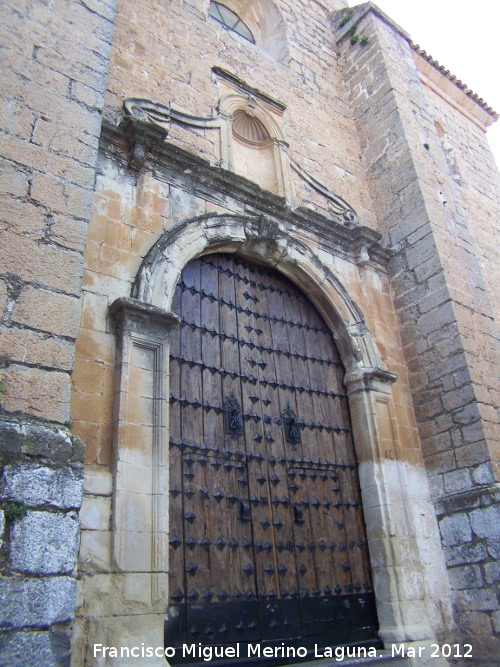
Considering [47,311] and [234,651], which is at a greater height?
[47,311]

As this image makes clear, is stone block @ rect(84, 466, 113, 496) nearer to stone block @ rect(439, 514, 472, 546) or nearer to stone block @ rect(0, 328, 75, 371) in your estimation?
stone block @ rect(0, 328, 75, 371)

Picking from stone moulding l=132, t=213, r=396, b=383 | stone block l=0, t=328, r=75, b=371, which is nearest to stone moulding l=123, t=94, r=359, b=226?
stone moulding l=132, t=213, r=396, b=383

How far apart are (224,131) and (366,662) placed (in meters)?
4.58

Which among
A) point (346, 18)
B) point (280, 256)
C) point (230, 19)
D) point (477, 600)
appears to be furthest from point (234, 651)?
point (346, 18)

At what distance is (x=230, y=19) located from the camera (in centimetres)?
724

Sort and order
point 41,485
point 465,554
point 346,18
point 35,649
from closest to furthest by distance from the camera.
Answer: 1. point 35,649
2. point 41,485
3. point 465,554
4. point 346,18

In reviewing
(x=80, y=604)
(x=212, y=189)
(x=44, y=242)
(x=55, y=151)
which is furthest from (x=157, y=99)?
(x=80, y=604)

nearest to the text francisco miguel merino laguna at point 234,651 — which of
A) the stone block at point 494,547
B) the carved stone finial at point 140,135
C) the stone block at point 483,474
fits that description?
the stone block at point 494,547

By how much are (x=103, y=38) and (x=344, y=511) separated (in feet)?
12.5

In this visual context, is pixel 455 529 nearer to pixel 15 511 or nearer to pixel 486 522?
pixel 486 522

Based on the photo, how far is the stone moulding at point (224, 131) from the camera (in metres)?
4.30

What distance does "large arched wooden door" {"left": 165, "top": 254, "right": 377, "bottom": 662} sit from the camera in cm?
357

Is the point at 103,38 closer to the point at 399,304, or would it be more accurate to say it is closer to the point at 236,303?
the point at 236,303

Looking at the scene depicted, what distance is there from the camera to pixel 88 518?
119 inches
